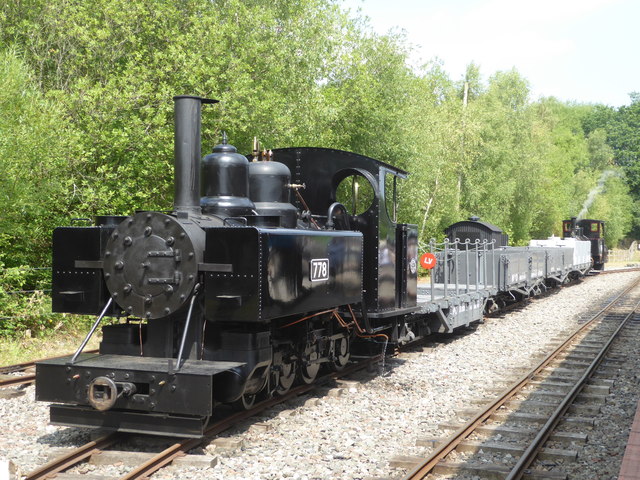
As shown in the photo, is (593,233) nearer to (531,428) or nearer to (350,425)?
(531,428)

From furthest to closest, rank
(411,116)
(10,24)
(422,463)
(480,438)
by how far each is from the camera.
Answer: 1. (411,116)
2. (10,24)
3. (480,438)
4. (422,463)

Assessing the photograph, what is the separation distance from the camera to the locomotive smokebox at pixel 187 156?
6.54 metres

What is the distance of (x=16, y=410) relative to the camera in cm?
708

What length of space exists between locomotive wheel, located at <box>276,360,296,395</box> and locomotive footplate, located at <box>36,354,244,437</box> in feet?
4.85

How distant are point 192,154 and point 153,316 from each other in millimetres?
1584

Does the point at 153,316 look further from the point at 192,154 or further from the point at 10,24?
the point at 10,24

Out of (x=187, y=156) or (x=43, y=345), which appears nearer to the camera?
(x=187, y=156)

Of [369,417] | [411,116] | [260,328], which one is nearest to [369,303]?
[369,417]

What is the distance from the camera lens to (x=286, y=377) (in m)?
7.62

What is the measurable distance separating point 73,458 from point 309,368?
325cm

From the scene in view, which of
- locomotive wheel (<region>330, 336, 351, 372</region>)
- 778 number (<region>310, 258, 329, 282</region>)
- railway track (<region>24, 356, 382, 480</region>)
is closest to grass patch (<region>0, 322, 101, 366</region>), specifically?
locomotive wheel (<region>330, 336, 351, 372</region>)

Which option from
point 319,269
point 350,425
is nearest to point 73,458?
point 350,425

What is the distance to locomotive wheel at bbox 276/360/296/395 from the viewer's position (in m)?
7.52

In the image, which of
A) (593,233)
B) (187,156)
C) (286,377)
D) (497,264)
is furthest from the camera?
(593,233)
